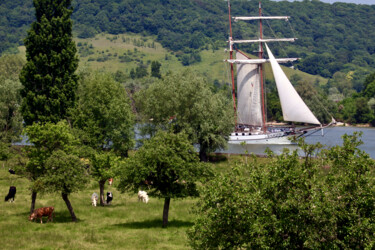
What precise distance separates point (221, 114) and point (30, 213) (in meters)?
38.4

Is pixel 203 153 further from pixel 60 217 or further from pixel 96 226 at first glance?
pixel 96 226

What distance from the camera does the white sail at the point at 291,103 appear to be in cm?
8550

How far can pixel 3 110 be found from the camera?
226ft

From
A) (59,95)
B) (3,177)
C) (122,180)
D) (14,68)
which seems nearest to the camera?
(122,180)

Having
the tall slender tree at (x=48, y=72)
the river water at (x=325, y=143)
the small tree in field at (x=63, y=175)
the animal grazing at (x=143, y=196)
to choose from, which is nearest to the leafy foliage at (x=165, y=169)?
the small tree in field at (x=63, y=175)

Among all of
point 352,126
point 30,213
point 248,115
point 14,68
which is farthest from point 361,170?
point 352,126

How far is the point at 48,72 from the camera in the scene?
2399 inches

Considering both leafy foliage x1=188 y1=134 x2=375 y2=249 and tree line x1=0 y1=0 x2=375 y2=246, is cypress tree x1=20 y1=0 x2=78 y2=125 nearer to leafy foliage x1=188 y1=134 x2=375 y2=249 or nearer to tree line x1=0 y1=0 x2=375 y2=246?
tree line x1=0 y1=0 x2=375 y2=246

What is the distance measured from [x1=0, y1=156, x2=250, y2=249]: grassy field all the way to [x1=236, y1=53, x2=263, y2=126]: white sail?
5654 cm

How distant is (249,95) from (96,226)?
68.3 meters

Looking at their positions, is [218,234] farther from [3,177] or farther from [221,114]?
[221,114]

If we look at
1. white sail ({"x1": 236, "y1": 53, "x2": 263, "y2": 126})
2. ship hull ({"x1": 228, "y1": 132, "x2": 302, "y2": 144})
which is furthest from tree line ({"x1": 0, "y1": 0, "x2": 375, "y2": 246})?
ship hull ({"x1": 228, "y1": 132, "x2": 302, "y2": 144})

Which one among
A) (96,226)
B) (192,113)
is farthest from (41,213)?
(192,113)

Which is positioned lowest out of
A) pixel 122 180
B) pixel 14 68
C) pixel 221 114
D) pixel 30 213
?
pixel 30 213
